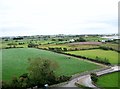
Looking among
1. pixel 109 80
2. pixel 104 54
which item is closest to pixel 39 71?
pixel 109 80

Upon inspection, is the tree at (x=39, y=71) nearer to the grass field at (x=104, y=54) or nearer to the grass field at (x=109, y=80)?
the grass field at (x=109, y=80)

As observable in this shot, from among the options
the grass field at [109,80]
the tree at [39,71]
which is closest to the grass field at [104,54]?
the grass field at [109,80]

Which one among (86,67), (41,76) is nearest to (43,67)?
(41,76)

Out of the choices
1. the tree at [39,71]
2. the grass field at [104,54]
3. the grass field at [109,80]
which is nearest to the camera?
the tree at [39,71]

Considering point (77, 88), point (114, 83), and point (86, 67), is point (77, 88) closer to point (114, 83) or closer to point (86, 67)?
point (114, 83)

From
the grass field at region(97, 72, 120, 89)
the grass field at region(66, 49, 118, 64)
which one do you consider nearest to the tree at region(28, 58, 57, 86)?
the grass field at region(97, 72, 120, 89)

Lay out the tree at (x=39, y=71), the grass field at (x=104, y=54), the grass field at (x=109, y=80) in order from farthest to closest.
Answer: the grass field at (x=104, y=54), the grass field at (x=109, y=80), the tree at (x=39, y=71)

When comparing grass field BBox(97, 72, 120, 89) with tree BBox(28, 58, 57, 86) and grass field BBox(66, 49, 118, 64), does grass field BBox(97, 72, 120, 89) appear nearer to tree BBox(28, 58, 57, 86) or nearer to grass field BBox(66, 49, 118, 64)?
tree BBox(28, 58, 57, 86)

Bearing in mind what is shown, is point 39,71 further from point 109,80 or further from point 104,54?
point 104,54

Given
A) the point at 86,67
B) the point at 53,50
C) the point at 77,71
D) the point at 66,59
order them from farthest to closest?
the point at 53,50 → the point at 66,59 → the point at 86,67 → the point at 77,71
